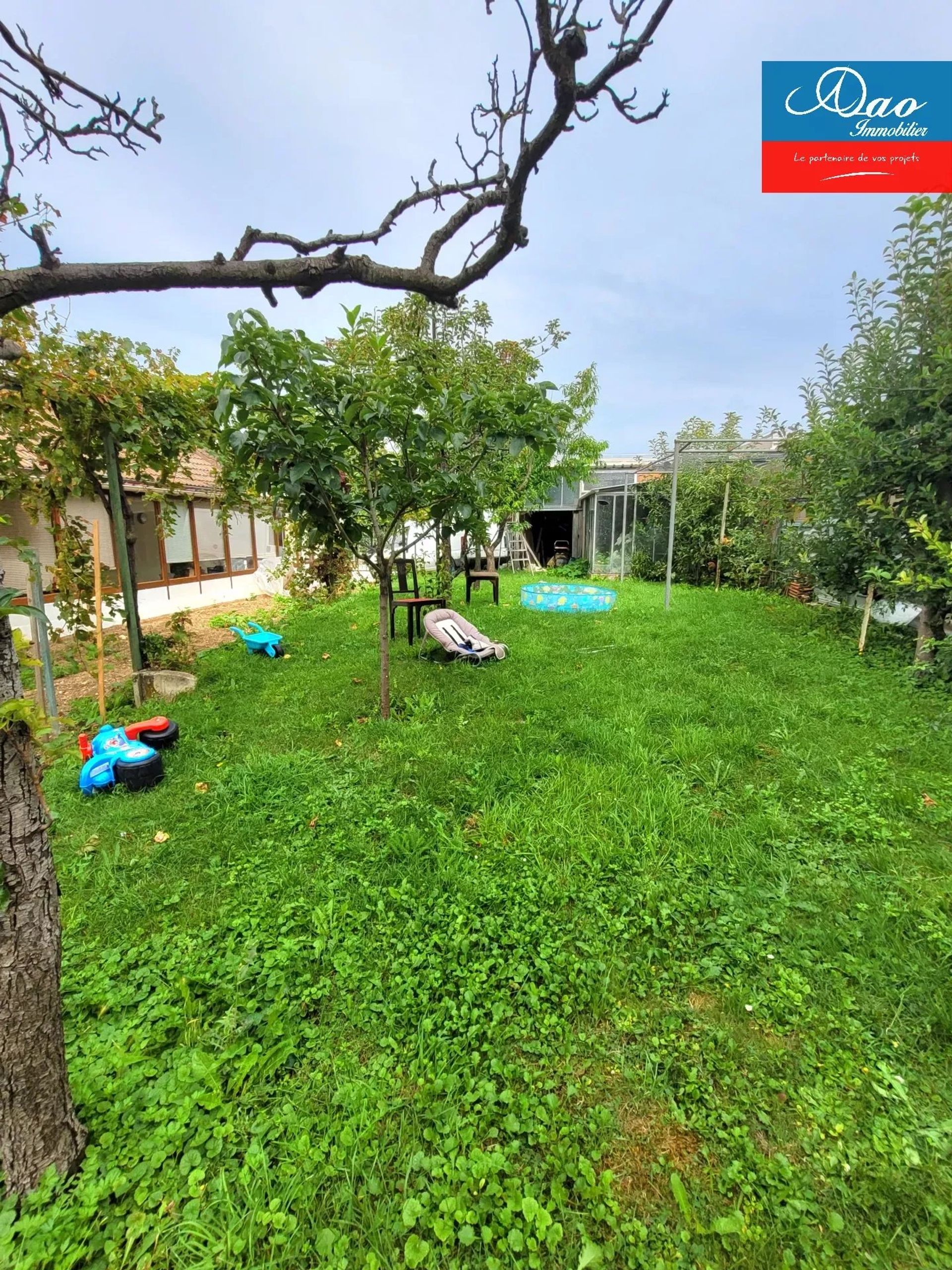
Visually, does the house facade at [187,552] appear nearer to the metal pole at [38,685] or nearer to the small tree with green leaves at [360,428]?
the metal pole at [38,685]

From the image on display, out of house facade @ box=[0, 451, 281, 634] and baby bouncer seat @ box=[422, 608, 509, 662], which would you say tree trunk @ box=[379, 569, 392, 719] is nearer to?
baby bouncer seat @ box=[422, 608, 509, 662]

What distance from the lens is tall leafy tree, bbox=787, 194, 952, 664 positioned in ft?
15.4

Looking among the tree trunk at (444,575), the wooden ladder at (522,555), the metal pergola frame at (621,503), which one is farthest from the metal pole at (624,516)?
the tree trunk at (444,575)

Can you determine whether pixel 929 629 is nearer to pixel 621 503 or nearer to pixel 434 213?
pixel 434 213

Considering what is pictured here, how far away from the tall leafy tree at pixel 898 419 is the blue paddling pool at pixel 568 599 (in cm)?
374

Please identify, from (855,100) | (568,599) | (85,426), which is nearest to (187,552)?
(85,426)

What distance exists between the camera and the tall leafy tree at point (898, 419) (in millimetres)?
4699

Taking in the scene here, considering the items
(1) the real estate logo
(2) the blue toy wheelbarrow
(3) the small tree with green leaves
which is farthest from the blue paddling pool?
(1) the real estate logo

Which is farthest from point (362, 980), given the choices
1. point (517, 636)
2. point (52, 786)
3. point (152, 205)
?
point (517, 636)

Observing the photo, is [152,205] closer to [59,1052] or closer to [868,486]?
[59,1052]

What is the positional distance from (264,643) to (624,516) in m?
9.81

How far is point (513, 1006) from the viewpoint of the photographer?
67.1 inches

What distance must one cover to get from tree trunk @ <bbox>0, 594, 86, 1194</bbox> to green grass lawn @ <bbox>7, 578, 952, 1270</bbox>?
13 cm

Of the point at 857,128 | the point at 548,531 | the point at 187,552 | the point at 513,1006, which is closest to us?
the point at 513,1006
